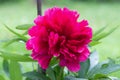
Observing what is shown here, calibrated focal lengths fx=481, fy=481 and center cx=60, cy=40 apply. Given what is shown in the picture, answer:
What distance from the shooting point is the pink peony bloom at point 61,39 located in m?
1.17

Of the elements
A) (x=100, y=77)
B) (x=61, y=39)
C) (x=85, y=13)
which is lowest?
(x=85, y=13)

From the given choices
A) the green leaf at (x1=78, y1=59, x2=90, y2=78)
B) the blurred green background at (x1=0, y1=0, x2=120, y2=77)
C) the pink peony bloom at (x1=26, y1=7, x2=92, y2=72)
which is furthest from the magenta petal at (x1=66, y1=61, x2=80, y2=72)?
the blurred green background at (x1=0, y1=0, x2=120, y2=77)

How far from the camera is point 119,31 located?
218 inches

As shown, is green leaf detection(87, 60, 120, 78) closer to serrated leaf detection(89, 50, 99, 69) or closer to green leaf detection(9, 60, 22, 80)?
serrated leaf detection(89, 50, 99, 69)

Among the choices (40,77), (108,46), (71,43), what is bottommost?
(108,46)

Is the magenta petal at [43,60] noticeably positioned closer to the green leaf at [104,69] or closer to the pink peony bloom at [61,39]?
the pink peony bloom at [61,39]

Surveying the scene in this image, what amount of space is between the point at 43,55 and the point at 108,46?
3.55 meters

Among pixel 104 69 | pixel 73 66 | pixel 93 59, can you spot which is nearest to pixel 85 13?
pixel 93 59

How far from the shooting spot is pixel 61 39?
1.18m

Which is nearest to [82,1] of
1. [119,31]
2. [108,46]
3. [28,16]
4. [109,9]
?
[109,9]

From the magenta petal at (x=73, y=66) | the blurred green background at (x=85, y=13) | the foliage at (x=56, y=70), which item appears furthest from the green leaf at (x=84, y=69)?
the blurred green background at (x=85, y=13)

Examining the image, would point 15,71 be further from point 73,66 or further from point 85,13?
point 85,13

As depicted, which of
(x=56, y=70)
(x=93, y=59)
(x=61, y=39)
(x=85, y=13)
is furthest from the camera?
(x=85, y=13)

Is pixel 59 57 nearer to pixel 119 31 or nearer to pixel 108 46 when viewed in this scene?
pixel 108 46
